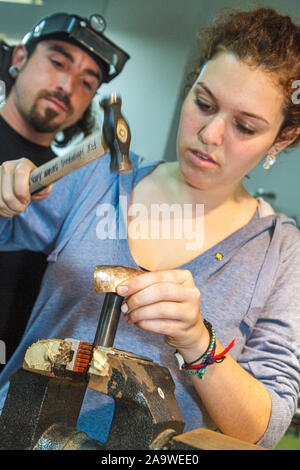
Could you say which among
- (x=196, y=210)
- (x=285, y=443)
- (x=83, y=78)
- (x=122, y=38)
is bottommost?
(x=285, y=443)

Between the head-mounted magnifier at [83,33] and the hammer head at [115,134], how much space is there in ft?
1.37

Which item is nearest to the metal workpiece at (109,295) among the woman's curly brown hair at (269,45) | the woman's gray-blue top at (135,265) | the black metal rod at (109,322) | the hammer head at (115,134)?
the black metal rod at (109,322)

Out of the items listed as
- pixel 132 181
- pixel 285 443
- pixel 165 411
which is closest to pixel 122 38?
pixel 132 181

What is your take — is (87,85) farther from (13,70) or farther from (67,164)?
(67,164)

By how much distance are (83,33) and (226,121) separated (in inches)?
14.8

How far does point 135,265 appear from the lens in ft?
2.77

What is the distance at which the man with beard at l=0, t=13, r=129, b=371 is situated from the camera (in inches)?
36.1

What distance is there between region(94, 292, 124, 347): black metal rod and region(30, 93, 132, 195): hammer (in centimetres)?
17

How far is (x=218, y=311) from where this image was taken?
0.84 m

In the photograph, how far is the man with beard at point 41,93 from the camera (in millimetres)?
917

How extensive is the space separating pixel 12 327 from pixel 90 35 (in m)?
0.66

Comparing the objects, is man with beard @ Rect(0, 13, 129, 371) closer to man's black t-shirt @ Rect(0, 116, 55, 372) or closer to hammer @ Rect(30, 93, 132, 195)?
man's black t-shirt @ Rect(0, 116, 55, 372)

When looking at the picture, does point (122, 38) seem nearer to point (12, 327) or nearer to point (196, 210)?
point (196, 210)
